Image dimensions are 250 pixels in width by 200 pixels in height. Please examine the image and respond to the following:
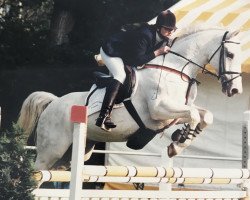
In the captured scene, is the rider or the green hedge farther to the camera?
the rider

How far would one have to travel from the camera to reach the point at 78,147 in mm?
2738

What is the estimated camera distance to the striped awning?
5491 millimetres

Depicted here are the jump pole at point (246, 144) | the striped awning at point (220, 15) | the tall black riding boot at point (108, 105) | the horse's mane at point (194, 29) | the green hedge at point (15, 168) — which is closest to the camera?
the green hedge at point (15, 168)

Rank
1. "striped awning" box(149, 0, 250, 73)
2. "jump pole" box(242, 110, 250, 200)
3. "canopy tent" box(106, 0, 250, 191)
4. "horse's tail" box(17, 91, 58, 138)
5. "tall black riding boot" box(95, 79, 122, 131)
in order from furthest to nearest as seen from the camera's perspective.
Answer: "canopy tent" box(106, 0, 250, 191) → "striped awning" box(149, 0, 250, 73) → "horse's tail" box(17, 91, 58, 138) → "tall black riding boot" box(95, 79, 122, 131) → "jump pole" box(242, 110, 250, 200)

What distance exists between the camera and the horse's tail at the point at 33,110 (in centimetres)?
407

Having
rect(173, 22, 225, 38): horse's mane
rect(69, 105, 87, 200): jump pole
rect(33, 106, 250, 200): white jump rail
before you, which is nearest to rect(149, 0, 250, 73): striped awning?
rect(173, 22, 225, 38): horse's mane

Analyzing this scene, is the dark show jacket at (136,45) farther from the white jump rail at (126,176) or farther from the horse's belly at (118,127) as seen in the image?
the white jump rail at (126,176)

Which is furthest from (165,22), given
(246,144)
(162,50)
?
(246,144)

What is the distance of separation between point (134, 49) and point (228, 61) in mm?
487

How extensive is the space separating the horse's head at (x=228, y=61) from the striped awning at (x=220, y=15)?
4.89ft

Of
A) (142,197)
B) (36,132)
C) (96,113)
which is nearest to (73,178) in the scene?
(142,197)

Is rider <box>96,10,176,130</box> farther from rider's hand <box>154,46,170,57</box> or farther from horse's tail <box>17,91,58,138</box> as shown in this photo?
horse's tail <box>17,91,58,138</box>

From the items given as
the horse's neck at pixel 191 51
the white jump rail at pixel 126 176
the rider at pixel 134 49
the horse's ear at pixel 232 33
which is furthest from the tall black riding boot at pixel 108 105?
the horse's ear at pixel 232 33

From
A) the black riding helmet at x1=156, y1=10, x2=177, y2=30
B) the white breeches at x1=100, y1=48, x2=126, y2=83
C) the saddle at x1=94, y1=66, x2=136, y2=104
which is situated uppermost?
the black riding helmet at x1=156, y1=10, x2=177, y2=30
